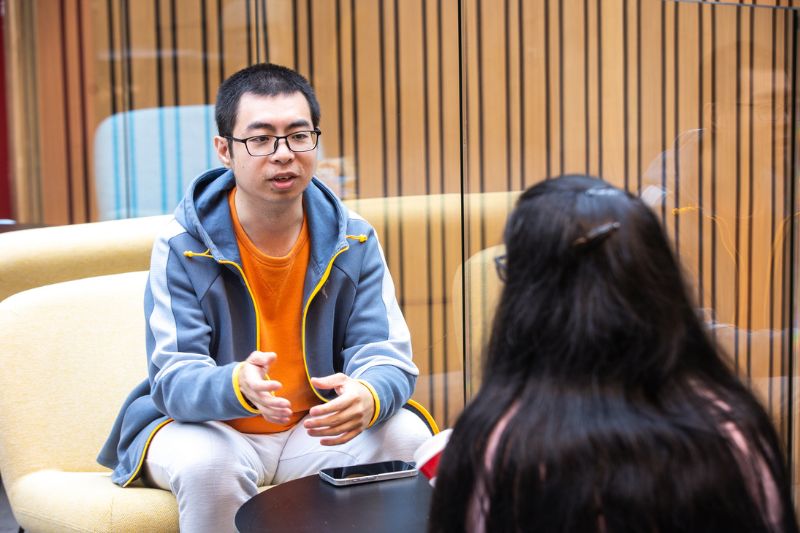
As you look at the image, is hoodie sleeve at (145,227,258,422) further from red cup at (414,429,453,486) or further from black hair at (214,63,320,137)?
red cup at (414,429,453,486)

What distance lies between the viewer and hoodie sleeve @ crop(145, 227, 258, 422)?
215 cm

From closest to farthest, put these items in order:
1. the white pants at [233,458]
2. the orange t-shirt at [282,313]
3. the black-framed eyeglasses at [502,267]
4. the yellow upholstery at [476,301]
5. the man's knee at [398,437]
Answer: the black-framed eyeglasses at [502,267], the white pants at [233,458], the man's knee at [398,437], the orange t-shirt at [282,313], the yellow upholstery at [476,301]

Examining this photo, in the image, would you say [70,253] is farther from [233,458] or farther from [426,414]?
[426,414]

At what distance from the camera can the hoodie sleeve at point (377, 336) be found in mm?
2348

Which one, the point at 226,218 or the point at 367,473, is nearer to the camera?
the point at 367,473

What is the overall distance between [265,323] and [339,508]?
68 centimetres

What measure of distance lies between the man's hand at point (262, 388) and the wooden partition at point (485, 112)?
728mm

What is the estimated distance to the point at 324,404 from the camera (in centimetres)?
214

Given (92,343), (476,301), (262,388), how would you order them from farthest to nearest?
(476,301) < (92,343) < (262,388)

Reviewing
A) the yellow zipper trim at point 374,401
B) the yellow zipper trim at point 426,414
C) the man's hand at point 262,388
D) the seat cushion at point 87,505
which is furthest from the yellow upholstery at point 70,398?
the yellow zipper trim at point 426,414

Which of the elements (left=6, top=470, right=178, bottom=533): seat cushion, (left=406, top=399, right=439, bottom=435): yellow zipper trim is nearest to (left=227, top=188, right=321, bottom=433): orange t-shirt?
(left=406, top=399, right=439, bottom=435): yellow zipper trim

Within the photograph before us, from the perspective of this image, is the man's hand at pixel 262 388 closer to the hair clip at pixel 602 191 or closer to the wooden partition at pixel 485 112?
the wooden partition at pixel 485 112

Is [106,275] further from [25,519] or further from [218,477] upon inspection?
[218,477]

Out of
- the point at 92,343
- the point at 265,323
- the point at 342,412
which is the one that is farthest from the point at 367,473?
the point at 92,343
